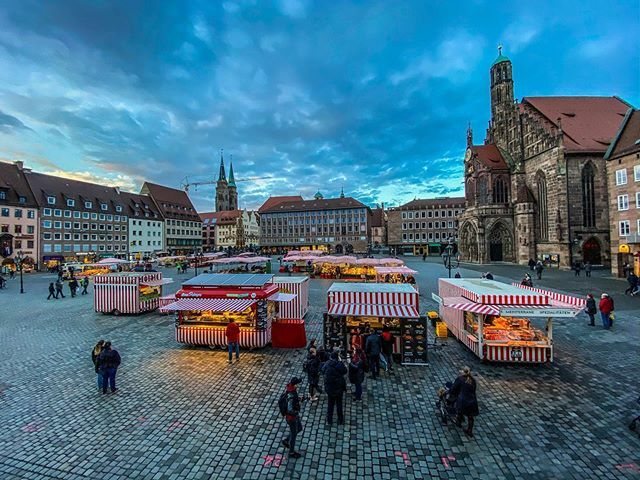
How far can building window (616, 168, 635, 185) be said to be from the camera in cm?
2647

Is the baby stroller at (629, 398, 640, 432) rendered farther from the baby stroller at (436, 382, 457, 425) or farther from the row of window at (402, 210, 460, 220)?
the row of window at (402, 210, 460, 220)

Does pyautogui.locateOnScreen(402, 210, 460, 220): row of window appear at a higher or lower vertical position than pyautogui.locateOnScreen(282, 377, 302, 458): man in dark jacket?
higher

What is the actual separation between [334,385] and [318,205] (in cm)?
8185

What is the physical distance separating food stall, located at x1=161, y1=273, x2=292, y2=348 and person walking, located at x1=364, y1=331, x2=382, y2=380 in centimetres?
434

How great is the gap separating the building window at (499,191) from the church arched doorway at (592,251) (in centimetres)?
1367

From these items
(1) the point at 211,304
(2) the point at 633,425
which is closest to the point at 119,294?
(1) the point at 211,304

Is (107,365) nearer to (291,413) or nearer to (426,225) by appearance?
(291,413)

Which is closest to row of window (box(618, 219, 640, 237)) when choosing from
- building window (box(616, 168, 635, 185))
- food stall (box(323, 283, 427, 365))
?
building window (box(616, 168, 635, 185))

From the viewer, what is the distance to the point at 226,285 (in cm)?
1225

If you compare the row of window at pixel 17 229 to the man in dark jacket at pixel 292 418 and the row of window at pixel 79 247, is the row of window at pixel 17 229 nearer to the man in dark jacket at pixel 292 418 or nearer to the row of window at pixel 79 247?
the row of window at pixel 79 247

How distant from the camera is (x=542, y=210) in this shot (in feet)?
141

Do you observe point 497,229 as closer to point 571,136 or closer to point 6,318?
point 571,136

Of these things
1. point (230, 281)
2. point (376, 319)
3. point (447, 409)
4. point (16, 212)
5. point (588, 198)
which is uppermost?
point (16, 212)

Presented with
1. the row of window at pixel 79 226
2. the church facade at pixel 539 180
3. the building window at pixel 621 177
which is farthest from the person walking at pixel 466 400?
the row of window at pixel 79 226
